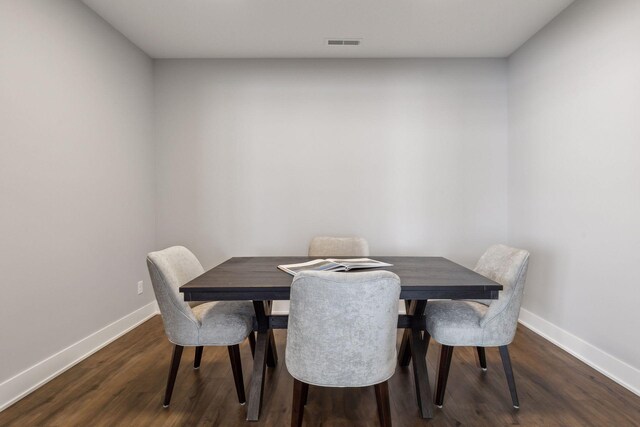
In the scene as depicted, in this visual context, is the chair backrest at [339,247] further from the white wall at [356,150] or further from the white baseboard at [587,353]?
the white baseboard at [587,353]

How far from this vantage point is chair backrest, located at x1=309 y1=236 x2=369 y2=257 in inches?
109

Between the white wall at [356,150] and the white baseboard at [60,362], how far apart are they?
1178mm

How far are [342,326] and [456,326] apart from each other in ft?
2.66

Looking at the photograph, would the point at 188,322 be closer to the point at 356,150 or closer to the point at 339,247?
Answer: the point at 339,247

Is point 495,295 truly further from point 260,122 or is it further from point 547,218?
point 260,122

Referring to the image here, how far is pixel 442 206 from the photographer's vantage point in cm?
356

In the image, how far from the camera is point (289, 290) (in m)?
1.62

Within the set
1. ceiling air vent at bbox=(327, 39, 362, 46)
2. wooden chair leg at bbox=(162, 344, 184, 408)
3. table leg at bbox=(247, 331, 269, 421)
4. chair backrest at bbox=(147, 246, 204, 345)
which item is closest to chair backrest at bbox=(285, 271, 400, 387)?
table leg at bbox=(247, 331, 269, 421)

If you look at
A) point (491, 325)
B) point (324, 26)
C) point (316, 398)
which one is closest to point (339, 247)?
point (316, 398)

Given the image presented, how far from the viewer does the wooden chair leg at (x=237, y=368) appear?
1.85m

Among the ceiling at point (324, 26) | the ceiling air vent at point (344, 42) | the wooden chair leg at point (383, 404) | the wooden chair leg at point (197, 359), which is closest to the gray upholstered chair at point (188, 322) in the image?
the wooden chair leg at point (197, 359)

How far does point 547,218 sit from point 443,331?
5.66 feet

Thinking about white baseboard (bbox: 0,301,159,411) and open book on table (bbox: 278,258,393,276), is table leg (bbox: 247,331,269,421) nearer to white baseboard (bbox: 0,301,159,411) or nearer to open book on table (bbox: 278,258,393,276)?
open book on table (bbox: 278,258,393,276)

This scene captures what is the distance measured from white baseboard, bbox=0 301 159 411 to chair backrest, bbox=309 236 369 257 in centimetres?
172
